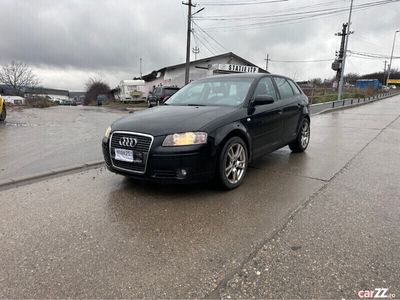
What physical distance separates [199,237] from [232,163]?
4.98 ft

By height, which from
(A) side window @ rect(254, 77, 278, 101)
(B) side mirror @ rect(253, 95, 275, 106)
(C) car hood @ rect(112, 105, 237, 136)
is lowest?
(C) car hood @ rect(112, 105, 237, 136)

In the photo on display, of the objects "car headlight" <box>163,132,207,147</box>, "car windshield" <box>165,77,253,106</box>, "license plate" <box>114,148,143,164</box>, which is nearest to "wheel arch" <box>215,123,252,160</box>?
"car headlight" <box>163,132,207,147</box>

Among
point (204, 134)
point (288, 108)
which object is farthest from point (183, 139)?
point (288, 108)

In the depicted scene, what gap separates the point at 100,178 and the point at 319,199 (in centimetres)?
324

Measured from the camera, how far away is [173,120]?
396 cm

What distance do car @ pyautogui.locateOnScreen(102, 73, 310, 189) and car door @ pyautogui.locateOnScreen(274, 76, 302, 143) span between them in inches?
4.2

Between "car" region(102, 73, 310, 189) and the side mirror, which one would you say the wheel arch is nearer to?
"car" region(102, 73, 310, 189)

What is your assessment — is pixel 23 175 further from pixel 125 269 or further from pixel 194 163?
pixel 125 269

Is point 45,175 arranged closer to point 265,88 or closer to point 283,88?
point 265,88

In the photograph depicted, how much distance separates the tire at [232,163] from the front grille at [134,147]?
3.09 ft

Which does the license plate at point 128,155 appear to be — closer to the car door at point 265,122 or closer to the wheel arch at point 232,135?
the wheel arch at point 232,135

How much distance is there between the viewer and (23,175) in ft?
16.2

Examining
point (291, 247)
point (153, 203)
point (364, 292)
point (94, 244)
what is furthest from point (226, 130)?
point (364, 292)

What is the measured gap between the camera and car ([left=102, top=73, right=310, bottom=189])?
3.71m
